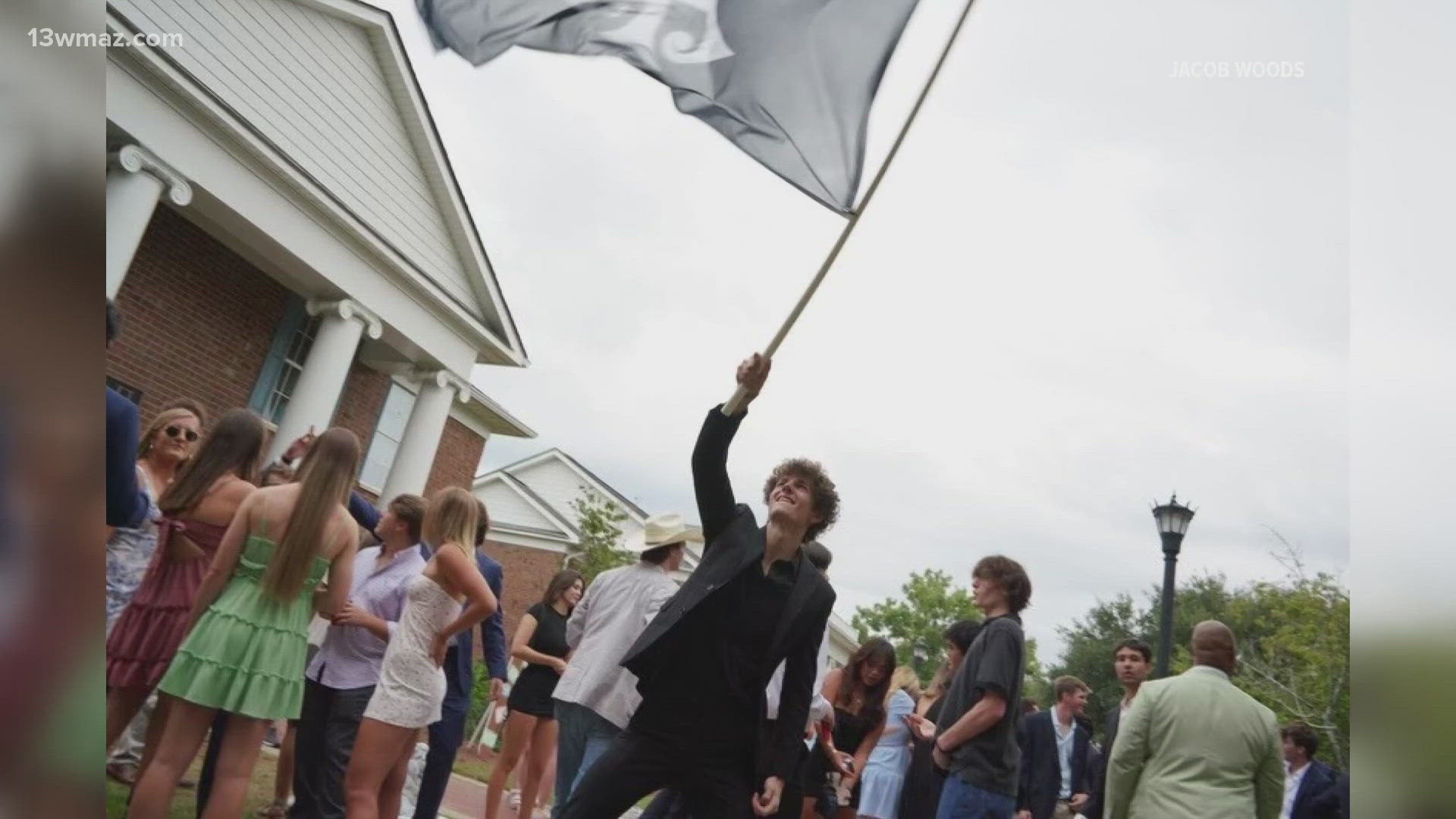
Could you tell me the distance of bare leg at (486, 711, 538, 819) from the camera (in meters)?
7.11

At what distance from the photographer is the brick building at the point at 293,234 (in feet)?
39.8

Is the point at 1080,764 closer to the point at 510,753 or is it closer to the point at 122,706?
the point at 510,753

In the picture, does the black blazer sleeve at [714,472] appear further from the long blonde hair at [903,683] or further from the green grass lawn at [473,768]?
the green grass lawn at [473,768]

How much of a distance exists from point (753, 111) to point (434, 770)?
4011mm

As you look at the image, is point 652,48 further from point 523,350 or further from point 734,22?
point 523,350

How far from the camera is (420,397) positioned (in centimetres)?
1744

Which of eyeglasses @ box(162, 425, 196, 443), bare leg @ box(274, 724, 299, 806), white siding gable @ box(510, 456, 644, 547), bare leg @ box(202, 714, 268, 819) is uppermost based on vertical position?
white siding gable @ box(510, 456, 644, 547)

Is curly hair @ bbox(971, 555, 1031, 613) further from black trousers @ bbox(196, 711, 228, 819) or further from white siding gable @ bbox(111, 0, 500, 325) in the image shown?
white siding gable @ bbox(111, 0, 500, 325)

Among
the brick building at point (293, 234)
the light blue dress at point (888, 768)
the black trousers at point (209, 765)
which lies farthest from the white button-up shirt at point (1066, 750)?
the brick building at point (293, 234)

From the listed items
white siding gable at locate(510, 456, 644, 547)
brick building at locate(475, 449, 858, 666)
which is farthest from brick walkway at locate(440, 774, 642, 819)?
white siding gable at locate(510, 456, 644, 547)

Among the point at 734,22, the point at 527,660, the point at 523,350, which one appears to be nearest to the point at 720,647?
the point at 734,22

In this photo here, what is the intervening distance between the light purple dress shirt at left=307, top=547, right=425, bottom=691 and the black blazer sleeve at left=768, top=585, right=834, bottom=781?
2.27m

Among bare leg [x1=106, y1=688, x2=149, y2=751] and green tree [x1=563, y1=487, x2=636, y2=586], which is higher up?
green tree [x1=563, y1=487, x2=636, y2=586]

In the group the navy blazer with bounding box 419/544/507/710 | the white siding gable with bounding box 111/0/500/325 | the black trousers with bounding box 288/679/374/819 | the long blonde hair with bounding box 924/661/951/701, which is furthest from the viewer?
the white siding gable with bounding box 111/0/500/325
